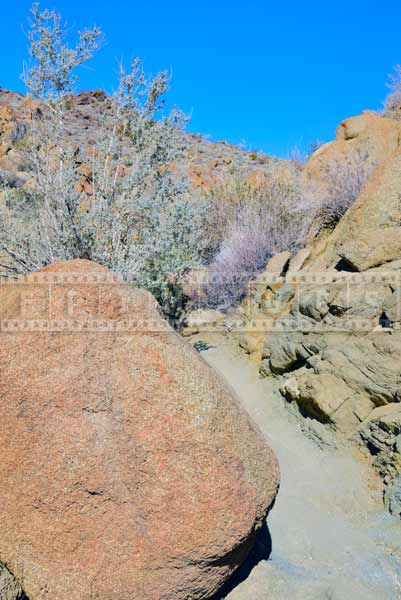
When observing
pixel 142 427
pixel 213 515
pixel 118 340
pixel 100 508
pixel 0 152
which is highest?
pixel 118 340

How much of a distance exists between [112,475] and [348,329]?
2686mm

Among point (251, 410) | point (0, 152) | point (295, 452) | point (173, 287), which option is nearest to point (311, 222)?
point (173, 287)

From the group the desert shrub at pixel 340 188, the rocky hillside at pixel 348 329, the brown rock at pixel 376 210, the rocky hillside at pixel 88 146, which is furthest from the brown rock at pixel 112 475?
the desert shrub at pixel 340 188

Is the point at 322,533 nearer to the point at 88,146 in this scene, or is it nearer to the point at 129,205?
the point at 129,205

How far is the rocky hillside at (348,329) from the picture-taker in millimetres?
3336

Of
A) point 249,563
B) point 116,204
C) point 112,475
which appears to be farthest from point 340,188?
point 112,475

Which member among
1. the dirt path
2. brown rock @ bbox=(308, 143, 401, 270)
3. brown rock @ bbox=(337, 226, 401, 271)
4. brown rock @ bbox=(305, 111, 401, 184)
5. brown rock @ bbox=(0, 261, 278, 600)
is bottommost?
the dirt path

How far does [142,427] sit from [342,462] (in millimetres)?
2138

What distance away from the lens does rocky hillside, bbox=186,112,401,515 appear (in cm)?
334

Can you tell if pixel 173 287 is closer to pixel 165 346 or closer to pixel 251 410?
pixel 251 410

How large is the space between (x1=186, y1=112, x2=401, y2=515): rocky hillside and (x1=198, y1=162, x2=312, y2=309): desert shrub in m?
0.87

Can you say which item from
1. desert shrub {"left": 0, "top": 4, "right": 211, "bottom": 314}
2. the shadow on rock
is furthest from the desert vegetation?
the shadow on rock

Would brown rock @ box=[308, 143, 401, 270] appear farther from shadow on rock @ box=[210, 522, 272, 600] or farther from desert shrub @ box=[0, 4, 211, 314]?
shadow on rock @ box=[210, 522, 272, 600]

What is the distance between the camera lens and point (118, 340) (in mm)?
1820
